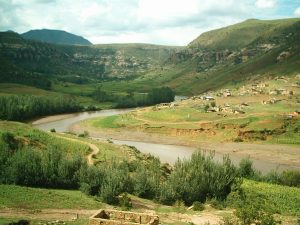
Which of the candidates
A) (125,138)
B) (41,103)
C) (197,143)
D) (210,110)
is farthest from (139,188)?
(41,103)

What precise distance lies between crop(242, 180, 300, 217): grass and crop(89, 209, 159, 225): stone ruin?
23.6 metres

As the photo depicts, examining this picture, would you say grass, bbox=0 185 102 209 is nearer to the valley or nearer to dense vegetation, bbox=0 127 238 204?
the valley

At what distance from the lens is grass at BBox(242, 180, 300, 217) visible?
2158 inches

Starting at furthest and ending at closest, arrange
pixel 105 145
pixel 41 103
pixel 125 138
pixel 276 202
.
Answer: pixel 41 103
pixel 125 138
pixel 105 145
pixel 276 202

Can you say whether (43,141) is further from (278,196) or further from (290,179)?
(290,179)

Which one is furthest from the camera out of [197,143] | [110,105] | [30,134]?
[110,105]

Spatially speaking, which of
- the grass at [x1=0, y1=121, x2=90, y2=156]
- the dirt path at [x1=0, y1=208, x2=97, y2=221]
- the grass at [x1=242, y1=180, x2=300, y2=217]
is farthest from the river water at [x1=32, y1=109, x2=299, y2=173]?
the dirt path at [x1=0, y1=208, x2=97, y2=221]

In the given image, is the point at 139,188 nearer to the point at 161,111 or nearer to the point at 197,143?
the point at 197,143

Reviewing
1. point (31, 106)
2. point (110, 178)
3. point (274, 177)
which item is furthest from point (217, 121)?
point (110, 178)

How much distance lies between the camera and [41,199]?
46.5 meters

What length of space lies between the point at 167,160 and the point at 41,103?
84.2 metres

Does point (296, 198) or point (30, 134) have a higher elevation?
point (30, 134)

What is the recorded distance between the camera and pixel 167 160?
319 ft

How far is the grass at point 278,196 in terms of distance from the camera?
180 feet
